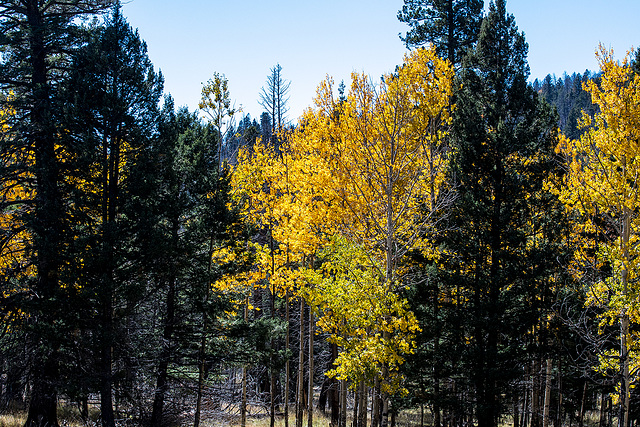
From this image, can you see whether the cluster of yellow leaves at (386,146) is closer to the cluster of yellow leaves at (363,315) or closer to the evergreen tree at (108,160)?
the cluster of yellow leaves at (363,315)

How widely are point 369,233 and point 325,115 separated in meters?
3.41

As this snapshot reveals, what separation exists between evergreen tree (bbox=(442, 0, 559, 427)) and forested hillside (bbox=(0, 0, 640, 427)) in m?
0.06

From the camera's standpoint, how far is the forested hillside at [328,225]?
34.5 ft

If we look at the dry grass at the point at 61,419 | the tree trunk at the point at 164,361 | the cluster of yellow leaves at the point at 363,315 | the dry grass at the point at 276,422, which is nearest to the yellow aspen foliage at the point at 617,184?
the cluster of yellow leaves at the point at 363,315

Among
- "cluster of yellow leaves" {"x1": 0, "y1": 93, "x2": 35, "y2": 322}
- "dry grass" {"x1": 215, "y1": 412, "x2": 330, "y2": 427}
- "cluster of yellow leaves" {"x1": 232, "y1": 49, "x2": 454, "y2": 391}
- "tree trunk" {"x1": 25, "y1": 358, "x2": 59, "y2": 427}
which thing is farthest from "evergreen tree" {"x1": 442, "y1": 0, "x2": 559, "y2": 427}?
"cluster of yellow leaves" {"x1": 0, "y1": 93, "x2": 35, "y2": 322}

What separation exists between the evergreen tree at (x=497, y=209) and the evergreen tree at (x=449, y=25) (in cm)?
509

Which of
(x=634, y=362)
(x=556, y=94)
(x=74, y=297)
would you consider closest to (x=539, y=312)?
(x=634, y=362)

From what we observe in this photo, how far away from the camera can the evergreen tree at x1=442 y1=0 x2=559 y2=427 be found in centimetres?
1268

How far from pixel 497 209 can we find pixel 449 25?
31.5ft

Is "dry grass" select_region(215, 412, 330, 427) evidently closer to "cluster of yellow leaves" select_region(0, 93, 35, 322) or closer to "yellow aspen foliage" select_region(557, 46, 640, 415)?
"cluster of yellow leaves" select_region(0, 93, 35, 322)

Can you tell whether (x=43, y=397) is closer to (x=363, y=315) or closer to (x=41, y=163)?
(x=41, y=163)

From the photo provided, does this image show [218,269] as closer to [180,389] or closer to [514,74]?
[180,389]

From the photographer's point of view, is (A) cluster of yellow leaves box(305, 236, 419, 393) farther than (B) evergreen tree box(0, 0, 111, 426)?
No

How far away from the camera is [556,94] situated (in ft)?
378
